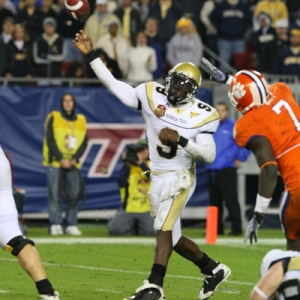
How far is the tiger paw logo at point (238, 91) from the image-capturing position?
6027 mm

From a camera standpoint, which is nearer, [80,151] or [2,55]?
[80,151]

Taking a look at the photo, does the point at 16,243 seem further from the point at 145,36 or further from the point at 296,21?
the point at 296,21

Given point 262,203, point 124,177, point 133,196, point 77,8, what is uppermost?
point 77,8

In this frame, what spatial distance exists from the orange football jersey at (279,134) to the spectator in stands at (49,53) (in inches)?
334

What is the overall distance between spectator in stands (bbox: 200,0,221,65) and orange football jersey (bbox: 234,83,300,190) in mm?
10055

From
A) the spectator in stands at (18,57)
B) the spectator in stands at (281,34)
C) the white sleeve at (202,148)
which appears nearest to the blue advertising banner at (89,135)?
the spectator in stands at (18,57)

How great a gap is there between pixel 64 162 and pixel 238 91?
21.1 ft

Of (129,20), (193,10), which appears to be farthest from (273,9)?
(129,20)

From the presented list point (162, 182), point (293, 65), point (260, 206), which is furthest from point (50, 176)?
point (260, 206)

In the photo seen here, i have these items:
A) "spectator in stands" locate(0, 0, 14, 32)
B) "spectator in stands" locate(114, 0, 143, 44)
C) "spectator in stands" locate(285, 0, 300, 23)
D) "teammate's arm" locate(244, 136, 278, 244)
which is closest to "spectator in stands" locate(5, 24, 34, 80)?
"spectator in stands" locate(0, 0, 14, 32)

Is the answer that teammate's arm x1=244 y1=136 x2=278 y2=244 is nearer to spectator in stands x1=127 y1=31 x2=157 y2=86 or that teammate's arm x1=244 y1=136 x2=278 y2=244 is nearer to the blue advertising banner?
the blue advertising banner

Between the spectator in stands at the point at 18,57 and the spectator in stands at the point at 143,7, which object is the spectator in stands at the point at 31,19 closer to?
the spectator in stands at the point at 18,57

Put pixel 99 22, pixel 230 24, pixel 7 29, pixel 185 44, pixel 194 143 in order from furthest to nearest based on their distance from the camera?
pixel 230 24 → pixel 99 22 → pixel 185 44 → pixel 7 29 → pixel 194 143

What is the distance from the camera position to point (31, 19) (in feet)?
49.8
